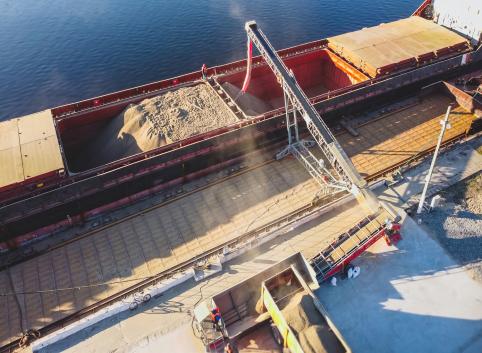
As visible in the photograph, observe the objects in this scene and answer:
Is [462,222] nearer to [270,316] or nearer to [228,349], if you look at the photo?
[270,316]

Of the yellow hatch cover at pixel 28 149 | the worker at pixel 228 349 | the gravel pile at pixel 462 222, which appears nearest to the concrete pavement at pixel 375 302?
the gravel pile at pixel 462 222

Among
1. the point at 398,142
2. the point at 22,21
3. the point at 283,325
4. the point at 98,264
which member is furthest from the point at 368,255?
the point at 22,21

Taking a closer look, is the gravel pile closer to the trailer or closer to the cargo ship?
the trailer

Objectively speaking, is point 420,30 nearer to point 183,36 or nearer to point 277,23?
point 277,23

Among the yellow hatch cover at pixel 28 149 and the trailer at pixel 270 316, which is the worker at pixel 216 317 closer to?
the trailer at pixel 270 316

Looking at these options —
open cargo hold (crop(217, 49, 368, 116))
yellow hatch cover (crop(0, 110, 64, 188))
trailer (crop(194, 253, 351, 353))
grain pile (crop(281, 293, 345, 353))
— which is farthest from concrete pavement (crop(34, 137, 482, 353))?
open cargo hold (crop(217, 49, 368, 116))

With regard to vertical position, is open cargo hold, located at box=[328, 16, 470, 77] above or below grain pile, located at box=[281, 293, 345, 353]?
above
